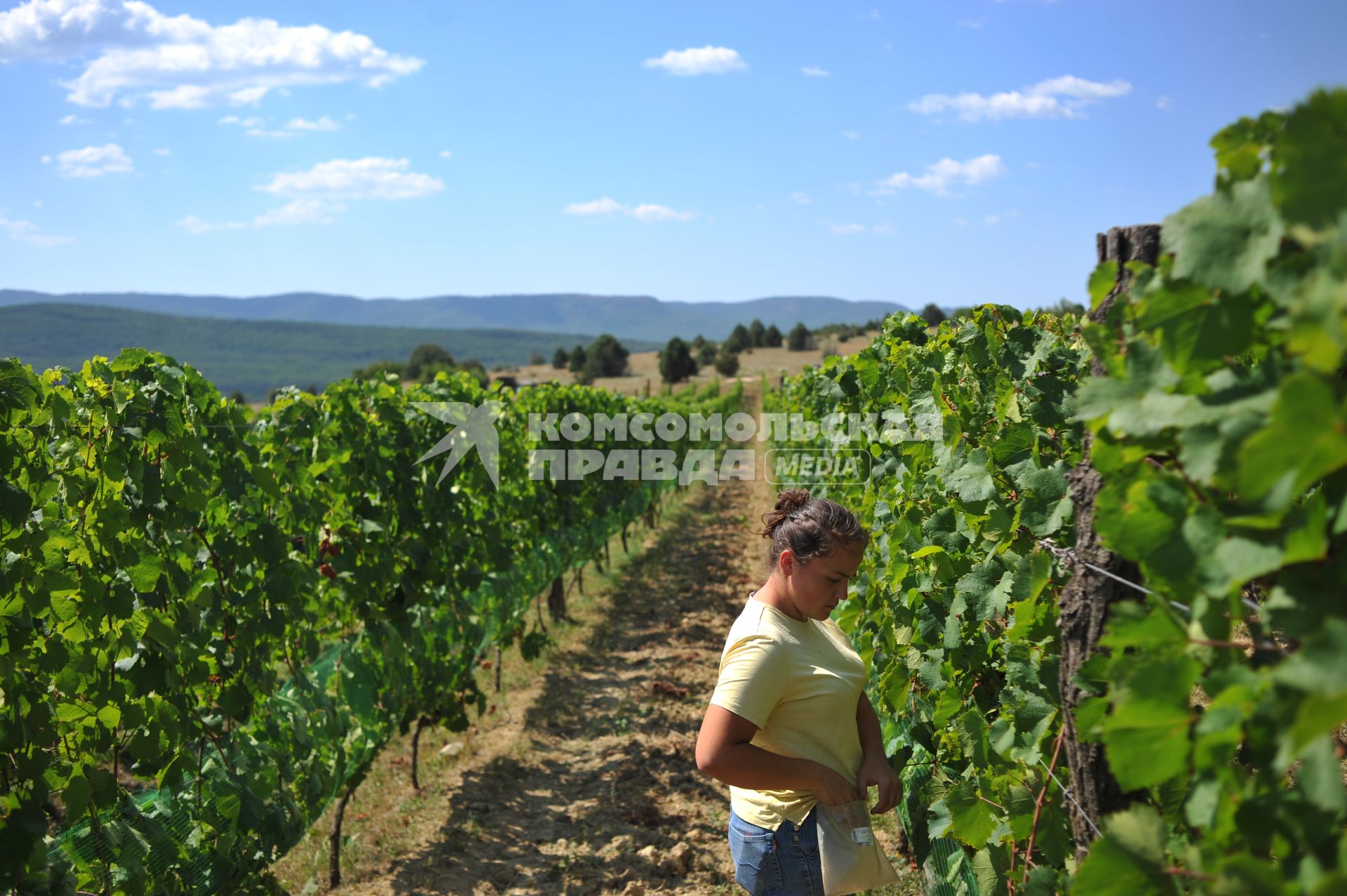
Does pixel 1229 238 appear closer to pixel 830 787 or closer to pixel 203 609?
pixel 830 787

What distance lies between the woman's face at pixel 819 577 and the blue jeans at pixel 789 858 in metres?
0.52

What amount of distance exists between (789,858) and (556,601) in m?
7.88

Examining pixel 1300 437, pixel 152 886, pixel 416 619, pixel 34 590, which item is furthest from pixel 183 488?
pixel 1300 437

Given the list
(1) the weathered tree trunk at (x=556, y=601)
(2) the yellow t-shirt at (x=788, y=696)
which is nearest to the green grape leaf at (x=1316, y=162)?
(2) the yellow t-shirt at (x=788, y=696)

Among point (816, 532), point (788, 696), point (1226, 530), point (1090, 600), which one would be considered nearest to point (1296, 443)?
point (1226, 530)

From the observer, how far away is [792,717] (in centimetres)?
241

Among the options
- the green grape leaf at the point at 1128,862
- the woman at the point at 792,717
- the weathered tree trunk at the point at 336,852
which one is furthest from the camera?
the weathered tree trunk at the point at 336,852

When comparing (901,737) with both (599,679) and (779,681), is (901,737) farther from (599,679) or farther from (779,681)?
(599,679)

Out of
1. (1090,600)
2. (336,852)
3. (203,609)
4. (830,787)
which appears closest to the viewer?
(1090,600)

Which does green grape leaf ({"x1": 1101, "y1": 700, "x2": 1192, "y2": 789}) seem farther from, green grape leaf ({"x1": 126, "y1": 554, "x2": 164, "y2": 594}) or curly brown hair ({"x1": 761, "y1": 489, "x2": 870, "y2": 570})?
green grape leaf ({"x1": 126, "y1": 554, "x2": 164, "y2": 594})

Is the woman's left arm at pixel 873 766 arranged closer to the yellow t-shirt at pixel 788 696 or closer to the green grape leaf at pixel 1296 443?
the yellow t-shirt at pixel 788 696

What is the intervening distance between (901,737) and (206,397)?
3094mm

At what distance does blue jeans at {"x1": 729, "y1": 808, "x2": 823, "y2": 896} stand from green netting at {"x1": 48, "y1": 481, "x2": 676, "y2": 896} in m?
2.06

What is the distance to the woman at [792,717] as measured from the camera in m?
2.27
